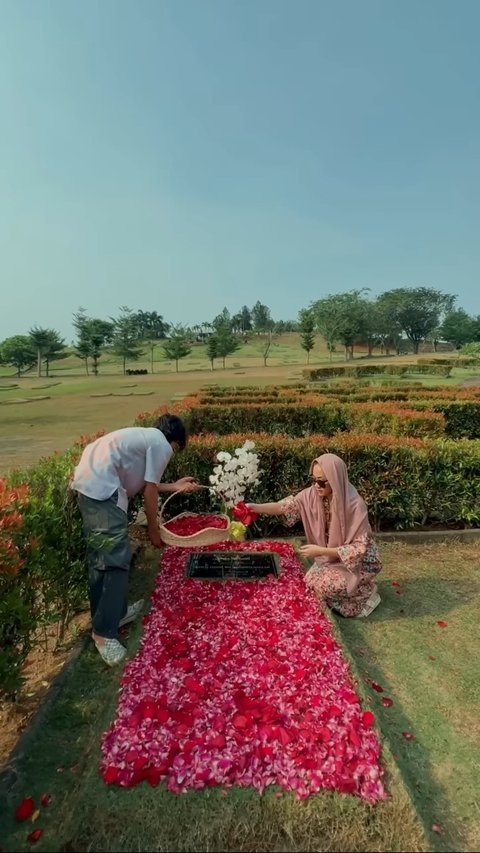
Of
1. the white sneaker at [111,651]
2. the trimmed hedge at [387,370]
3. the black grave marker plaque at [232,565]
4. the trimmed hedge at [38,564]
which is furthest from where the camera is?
the trimmed hedge at [387,370]

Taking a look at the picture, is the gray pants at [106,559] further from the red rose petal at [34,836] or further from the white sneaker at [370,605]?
the white sneaker at [370,605]

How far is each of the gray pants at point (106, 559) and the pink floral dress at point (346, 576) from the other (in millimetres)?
1685

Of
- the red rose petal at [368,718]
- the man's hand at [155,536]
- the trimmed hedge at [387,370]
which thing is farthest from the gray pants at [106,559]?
the trimmed hedge at [387,370]

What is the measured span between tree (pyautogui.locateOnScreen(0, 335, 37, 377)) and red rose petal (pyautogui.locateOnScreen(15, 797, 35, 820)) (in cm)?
7236

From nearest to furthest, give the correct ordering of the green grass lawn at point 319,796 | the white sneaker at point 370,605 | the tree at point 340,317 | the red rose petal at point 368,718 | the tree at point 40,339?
the green grass lawn at point 319,796, the red rose petal at point 368,718, the white sneaker at point 370,605, the tree at point 40,339, the tree at point 340,317

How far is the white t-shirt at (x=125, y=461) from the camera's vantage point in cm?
376

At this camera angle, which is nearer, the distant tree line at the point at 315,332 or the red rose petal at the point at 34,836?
the red rose petal at the point at 34,836

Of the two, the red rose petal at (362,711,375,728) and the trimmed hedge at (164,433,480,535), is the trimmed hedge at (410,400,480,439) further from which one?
the red rose petal at (362,711,375,728)

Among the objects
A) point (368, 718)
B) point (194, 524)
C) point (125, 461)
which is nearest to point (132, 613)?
point (125, 461)

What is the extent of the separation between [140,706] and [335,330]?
306 feet

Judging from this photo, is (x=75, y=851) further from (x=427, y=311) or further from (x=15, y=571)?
(x=427, y=311)

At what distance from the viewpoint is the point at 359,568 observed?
167 inches

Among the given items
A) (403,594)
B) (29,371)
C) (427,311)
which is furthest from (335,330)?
(403,594)

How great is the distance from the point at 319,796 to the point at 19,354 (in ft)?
260
